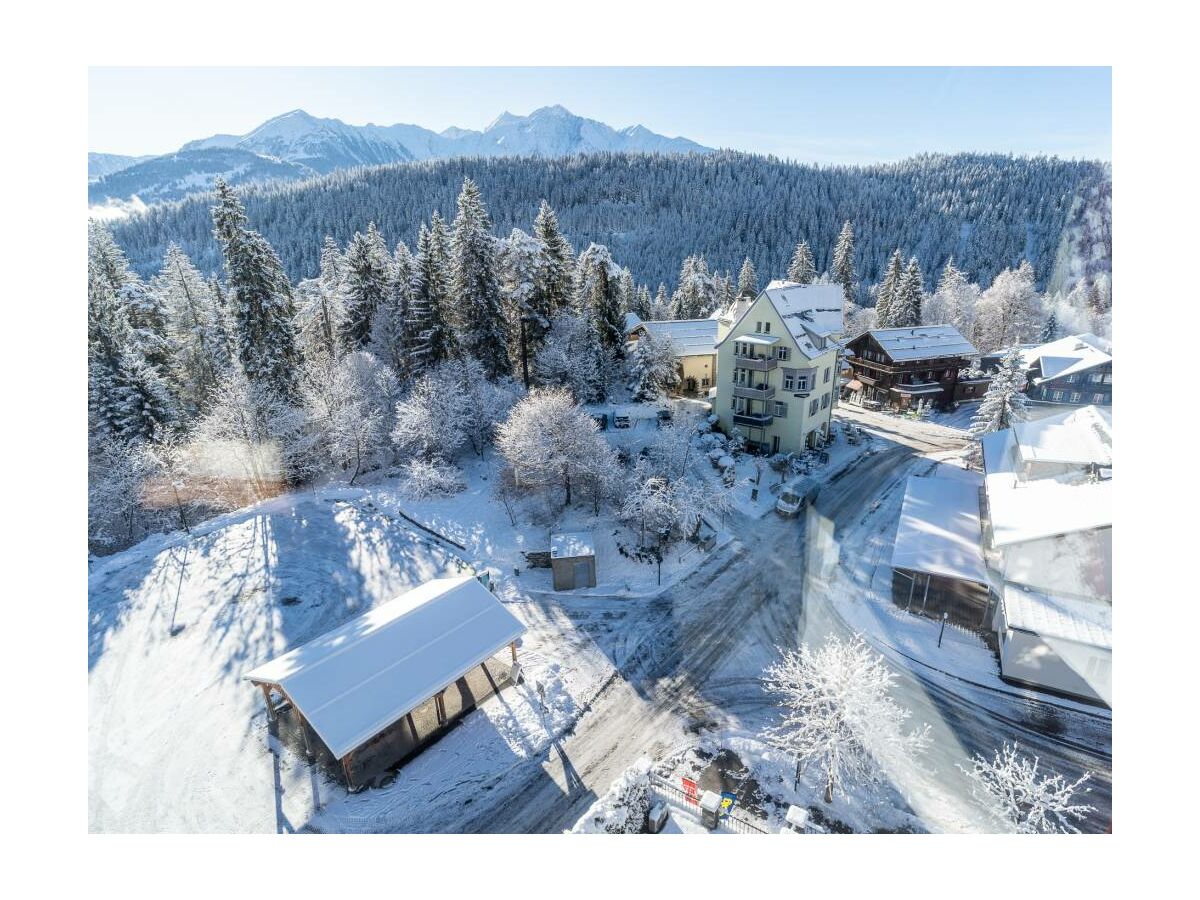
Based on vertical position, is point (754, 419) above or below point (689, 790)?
above

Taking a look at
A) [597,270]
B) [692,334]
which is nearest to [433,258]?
[597,270]

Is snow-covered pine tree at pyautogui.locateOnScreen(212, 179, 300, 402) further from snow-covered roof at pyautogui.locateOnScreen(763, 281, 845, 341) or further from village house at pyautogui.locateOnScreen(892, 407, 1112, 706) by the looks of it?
village house at pyautogui.locateOnScreen(892, 407, 1112, 706)

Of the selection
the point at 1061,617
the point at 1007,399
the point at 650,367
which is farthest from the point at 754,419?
the point at 1061,617

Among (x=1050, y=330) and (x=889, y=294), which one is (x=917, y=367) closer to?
(x=1050, y=330)

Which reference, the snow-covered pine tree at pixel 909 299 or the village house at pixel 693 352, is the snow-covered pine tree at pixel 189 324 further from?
the snow-covered pine tree at pixel 909 299

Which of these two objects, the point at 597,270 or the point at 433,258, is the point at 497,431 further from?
the point at 597,270
